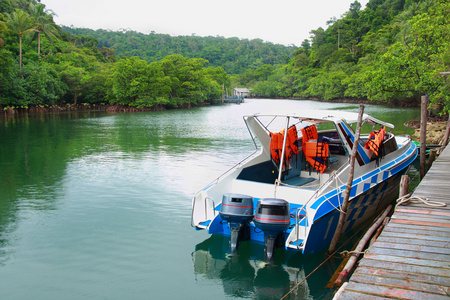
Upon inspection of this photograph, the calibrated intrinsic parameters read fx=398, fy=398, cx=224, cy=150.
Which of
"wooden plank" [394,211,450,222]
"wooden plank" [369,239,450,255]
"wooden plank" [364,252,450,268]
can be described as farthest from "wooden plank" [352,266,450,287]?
"wooden plank" [394,211,450,222]

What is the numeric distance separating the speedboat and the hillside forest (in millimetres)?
9291

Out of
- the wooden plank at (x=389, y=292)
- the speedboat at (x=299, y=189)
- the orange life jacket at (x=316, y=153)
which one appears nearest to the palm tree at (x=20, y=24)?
the speedboat at (x=299, y=189)

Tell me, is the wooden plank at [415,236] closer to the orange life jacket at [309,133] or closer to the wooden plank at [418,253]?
the wooden plank at [418,253]

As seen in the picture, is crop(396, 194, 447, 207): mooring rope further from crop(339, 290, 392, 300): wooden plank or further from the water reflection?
crop(339, 290, 392, 300): wooden plank

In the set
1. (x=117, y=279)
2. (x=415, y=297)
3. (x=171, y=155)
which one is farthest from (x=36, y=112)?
(x=415, y=297)

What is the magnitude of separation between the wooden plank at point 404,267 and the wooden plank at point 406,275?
0.24 feet

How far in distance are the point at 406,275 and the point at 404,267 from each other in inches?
8.2

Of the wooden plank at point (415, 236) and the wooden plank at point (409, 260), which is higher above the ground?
the wooden plank at point (415, 236)

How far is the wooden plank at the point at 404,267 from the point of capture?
4453 mm

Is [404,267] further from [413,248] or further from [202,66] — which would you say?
[202,66]

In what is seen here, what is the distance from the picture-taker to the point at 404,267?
4.62 meters

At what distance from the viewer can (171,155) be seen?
1959cm

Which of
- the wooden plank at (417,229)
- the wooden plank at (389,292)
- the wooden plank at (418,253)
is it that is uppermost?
the wooden plank at (417,229)

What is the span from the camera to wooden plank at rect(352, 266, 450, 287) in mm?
4242
